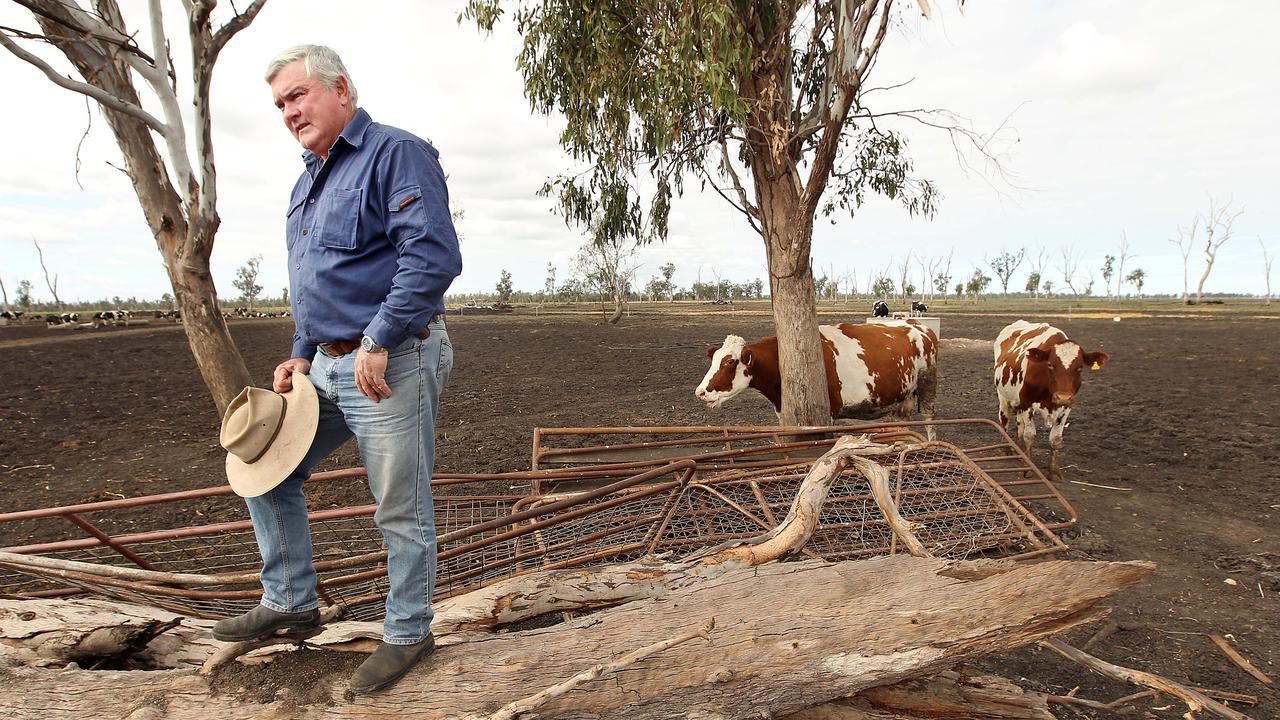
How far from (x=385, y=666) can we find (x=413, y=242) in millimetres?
1208

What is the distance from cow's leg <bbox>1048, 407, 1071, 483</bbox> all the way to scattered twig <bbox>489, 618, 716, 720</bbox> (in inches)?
229

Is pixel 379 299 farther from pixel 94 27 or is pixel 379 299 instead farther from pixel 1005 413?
pixel 1005 413

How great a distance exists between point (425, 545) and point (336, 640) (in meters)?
0.49

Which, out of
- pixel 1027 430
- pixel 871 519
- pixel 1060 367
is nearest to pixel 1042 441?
pixel 1027 430

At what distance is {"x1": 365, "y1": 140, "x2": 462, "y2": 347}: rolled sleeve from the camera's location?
176cm

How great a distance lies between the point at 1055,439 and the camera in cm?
634

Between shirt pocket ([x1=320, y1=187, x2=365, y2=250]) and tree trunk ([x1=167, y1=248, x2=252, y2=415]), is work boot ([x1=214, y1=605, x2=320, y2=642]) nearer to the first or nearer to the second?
shirt pocket ([x1=320, y1=187, x2=365, y2=250])

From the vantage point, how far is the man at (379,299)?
180cm

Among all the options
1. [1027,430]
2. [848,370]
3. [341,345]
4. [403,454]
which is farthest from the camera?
[848,370]

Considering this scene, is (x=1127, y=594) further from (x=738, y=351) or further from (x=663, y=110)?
(x=663, y=110)

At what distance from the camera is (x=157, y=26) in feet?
14.7

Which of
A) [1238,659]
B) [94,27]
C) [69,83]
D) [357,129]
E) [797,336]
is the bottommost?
[1238,659]

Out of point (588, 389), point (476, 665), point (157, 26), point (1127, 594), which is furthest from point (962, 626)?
point (588, 389)

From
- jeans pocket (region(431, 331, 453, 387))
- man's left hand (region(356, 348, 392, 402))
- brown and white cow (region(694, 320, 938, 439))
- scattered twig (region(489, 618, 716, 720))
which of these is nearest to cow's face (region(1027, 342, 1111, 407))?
brown and white cow (region(694, 320, 938, 439))
